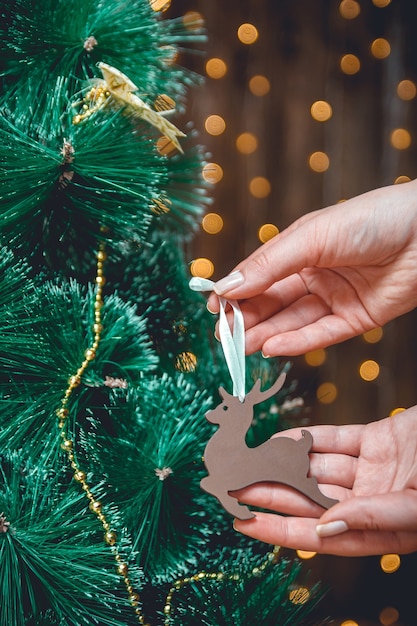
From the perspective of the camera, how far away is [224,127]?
159 cm

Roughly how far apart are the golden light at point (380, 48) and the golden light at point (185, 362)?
120 cm

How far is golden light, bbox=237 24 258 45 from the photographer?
1.58m

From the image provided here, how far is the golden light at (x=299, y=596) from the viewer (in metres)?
0.65

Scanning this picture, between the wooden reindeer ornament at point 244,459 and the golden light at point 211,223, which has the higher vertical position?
the golden light at point 211,223

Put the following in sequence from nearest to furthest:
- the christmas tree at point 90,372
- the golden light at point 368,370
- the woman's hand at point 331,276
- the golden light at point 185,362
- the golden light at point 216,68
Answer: the christmas tree at point 90,372, the woman's hand at point 331,276, the golden light at point 185,362, the golden light at point 216,68, the golden light at point 368,370

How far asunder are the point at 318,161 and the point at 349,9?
1.31ft

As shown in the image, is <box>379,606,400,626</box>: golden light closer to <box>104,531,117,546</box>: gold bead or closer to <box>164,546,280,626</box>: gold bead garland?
<box>164,546,280,626</box>: gold bead garland

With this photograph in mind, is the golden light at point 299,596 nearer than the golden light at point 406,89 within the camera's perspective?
Yes

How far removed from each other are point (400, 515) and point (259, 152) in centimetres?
118

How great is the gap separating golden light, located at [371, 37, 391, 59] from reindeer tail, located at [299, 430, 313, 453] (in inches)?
51.7

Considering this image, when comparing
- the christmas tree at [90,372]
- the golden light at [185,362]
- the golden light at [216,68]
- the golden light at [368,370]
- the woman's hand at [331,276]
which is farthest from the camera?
the golden light at [368,370]

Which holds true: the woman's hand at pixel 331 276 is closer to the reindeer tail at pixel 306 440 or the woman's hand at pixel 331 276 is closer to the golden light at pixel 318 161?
the reindeer tail at pixel 306 440

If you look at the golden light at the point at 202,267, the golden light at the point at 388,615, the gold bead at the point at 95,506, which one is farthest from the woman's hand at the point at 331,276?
the golden light at the point at 388,615

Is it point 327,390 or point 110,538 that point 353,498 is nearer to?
point 110,538
